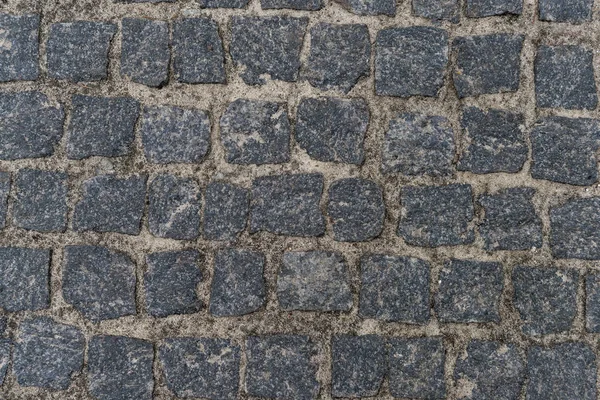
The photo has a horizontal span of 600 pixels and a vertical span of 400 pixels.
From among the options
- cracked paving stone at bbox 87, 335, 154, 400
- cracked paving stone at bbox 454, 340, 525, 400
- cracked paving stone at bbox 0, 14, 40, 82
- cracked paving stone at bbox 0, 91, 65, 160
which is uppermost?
cracked paving stone at bbox 0, 14, 40, 82

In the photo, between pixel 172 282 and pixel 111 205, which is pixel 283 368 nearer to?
pixel 172 282

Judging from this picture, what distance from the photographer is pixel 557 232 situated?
108 inches

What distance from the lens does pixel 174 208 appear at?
2.77 metres

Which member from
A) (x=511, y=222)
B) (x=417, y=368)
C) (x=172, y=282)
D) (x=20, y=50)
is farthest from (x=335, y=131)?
(x=20, y=50)

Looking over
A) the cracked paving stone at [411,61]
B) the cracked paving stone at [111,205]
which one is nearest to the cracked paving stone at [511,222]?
the cracked paving stone at [411,61]

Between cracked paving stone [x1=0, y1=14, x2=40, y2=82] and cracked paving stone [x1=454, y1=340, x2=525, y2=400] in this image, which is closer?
cracked paving stone [x1=454, y1=340, x2=525, y2=400]

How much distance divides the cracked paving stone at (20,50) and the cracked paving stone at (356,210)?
1384mm

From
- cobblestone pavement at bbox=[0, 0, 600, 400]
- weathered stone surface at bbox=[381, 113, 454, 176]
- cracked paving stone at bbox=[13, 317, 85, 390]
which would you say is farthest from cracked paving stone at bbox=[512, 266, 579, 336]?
cracked paving stone at bbox=[13, 317, 85, 390]

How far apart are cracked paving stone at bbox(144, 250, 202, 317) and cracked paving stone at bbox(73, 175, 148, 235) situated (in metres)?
0.17

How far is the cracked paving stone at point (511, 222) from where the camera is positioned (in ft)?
8.95

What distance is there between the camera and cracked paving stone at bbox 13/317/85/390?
9.07 feet

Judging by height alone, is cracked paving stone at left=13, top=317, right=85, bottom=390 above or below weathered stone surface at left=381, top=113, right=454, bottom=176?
below

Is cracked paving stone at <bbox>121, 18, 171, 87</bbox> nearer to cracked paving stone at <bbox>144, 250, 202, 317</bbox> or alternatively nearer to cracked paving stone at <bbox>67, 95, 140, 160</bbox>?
cracked paving stone at <bbox>67, 95, 140, 160</bbox>

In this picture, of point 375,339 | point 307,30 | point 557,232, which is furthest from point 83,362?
point 557,232
